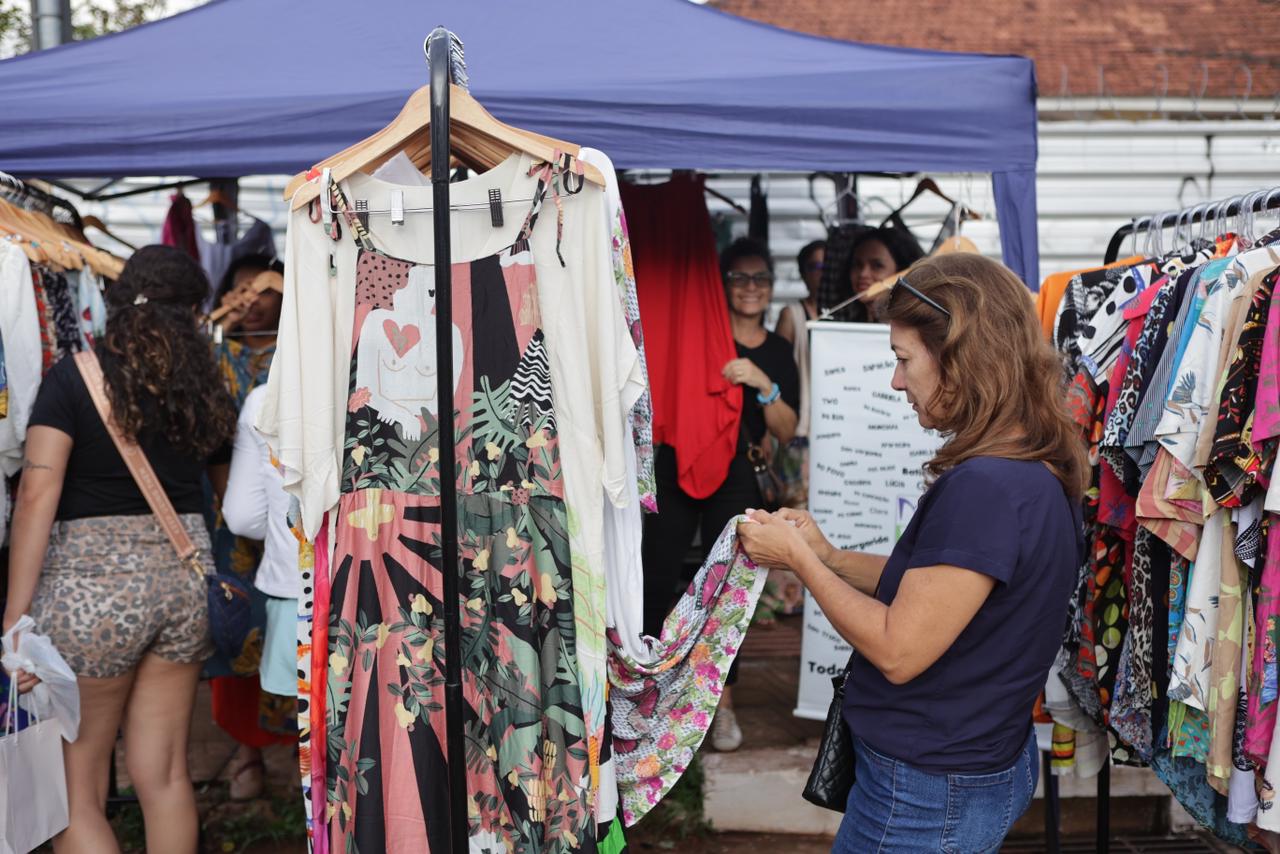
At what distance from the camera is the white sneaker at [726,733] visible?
13.2ft

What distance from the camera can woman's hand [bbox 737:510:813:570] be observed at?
2.00 meters

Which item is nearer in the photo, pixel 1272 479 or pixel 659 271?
pixel 1272 479

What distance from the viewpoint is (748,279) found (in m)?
4.30

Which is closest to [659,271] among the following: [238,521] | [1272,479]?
[238,521]

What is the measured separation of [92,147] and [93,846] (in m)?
1.97

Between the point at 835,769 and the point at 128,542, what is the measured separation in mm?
1849

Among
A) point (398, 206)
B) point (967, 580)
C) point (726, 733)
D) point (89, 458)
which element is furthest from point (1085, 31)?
point (89, 458)

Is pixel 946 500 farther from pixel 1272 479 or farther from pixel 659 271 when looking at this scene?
pixel 659 271

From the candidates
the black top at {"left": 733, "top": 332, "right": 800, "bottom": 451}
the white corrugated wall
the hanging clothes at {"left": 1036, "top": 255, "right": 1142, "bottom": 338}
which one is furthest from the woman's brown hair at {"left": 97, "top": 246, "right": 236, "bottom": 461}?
the white corrugated wall

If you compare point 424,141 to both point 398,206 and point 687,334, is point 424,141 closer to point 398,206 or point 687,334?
point 398,206

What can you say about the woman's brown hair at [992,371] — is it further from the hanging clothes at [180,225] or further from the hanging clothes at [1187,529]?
the hanging clothes at [180,225]

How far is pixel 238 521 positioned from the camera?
2936 millimetres

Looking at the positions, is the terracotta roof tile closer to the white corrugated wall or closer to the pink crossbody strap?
the white corrugated wall

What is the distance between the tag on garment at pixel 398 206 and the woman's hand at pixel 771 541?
2.97ft
